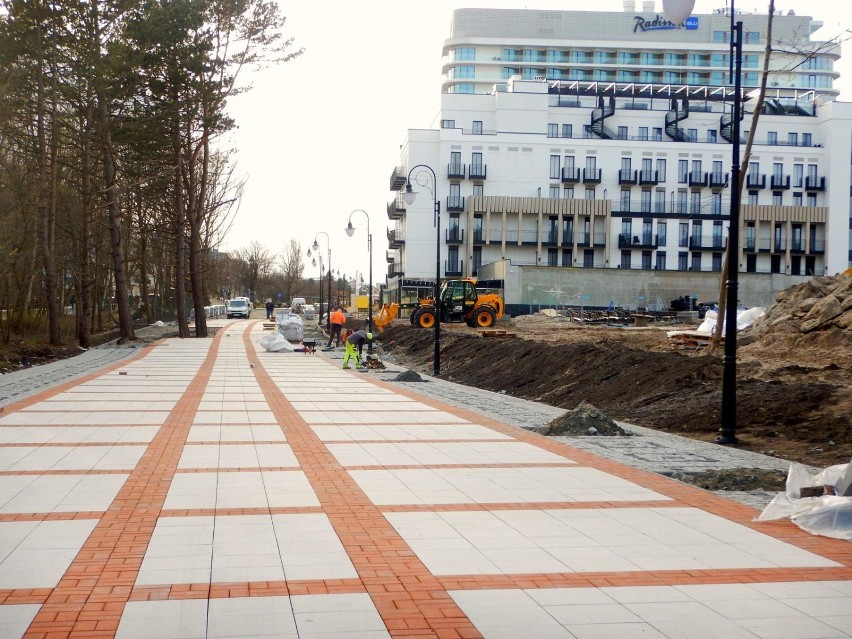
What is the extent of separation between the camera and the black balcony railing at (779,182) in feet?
225

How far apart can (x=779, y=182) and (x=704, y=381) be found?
58.5m

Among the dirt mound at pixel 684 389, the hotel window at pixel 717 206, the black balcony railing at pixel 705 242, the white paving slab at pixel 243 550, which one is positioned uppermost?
the hotel window at pixel 717 206

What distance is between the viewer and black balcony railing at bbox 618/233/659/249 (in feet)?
224

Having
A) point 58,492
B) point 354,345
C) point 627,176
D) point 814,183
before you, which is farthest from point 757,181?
point 58,492

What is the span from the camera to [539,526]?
22.1ft

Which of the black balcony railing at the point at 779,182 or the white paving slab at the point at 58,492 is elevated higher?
the black balcony railing at the point at 779,182

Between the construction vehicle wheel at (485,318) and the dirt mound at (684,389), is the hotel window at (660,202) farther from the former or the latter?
the dirt mound at (684,389)

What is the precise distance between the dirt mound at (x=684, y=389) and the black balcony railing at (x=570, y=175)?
141 feet

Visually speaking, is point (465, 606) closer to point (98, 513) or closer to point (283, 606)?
point (283, 606)

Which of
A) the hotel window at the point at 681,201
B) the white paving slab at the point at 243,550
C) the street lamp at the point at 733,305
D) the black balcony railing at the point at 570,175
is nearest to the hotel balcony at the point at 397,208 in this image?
the black balcony railing at the point at 570,175

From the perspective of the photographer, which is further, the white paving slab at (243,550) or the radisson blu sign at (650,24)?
the radisson blu sign at (650,24)

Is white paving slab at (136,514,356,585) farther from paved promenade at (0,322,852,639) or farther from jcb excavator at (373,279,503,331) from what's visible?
jcb excavator at (373,279,503,331)

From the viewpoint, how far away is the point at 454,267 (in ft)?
225

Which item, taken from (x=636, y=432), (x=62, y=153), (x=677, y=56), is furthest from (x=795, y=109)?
(x=636, y=432)
